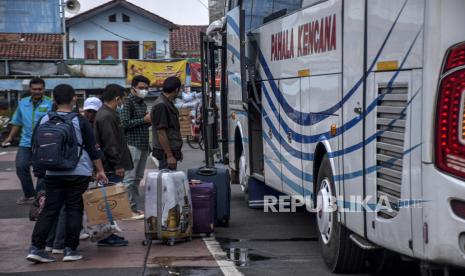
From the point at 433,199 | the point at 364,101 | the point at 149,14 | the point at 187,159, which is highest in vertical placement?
the point at 149,14

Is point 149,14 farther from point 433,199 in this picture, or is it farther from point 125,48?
point 433,199

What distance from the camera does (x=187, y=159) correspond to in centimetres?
2362

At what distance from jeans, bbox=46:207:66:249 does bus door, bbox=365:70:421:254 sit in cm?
354

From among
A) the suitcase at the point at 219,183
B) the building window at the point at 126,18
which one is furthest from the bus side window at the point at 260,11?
the building window at the point at 126,18

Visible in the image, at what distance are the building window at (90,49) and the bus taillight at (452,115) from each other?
5100 cm

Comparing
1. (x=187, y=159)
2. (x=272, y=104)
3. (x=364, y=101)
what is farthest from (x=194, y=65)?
(x=364, y=101)

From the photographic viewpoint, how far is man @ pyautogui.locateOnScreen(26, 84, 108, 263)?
8.20 meters

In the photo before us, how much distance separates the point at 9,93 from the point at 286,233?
34.9 m

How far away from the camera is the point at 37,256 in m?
8.22

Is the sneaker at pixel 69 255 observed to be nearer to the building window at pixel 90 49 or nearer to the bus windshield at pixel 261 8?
the bus windshield at pixel 261 8

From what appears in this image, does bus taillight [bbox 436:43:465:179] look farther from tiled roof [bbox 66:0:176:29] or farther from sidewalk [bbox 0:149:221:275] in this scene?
tiled roof [bbox 66:0:176:29]

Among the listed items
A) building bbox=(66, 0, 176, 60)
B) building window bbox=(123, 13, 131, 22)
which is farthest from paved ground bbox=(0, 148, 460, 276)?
building window bbox=(123, 13, 131, 22)

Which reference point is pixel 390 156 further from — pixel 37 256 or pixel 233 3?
pixel 233 3

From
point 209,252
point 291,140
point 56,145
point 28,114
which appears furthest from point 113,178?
point 28,114
